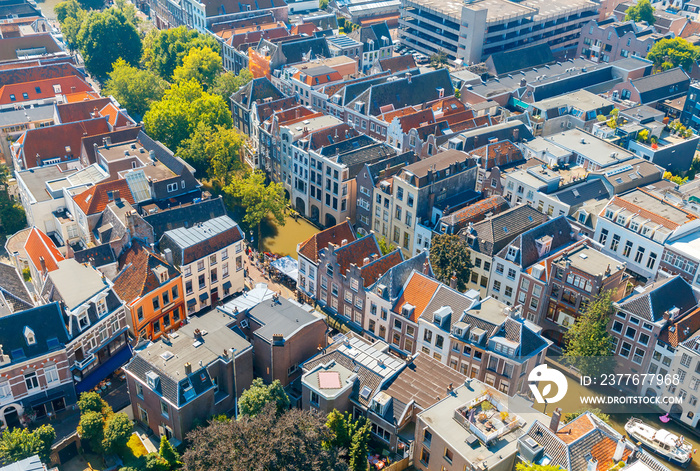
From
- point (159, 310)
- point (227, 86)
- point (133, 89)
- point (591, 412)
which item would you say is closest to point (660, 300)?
point (591, 412)

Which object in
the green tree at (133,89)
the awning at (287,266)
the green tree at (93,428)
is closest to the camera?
the green tree at (93,428)

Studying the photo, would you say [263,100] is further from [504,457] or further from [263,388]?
[504,457]

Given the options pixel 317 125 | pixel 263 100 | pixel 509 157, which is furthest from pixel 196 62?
pixel 509 157

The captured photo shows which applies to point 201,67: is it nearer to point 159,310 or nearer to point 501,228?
point 159,310

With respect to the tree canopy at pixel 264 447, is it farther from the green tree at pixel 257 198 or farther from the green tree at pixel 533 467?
the green tree at pixel 257 198

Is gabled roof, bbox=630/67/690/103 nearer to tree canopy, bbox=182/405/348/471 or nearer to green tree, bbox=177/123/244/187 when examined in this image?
green tree, bbox=177/123/244/187

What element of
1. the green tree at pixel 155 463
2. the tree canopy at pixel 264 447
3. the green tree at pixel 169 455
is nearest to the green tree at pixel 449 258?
the tree canopy at pixel 264 447
